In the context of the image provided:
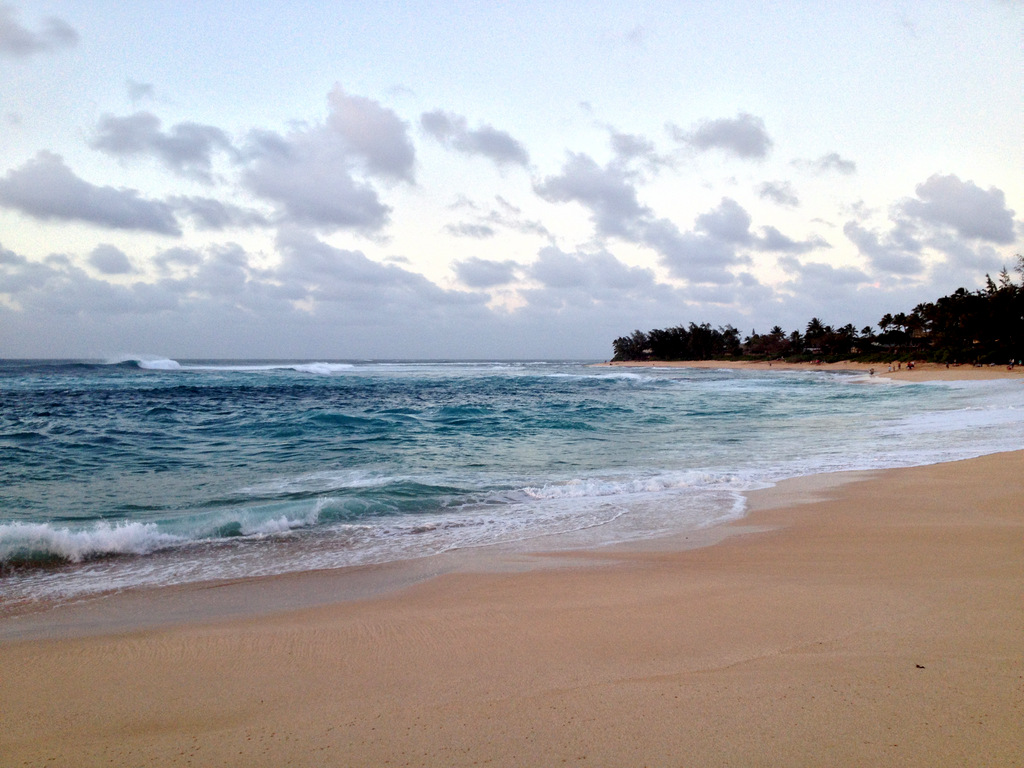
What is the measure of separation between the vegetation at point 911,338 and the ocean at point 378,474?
99.6 ft

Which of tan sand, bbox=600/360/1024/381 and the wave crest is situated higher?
tan sand, bbox=600/360/1024/381

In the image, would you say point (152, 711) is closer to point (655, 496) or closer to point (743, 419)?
point (655, 496)

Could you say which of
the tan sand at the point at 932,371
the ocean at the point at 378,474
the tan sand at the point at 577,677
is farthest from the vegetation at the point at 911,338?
the tan sand at the point at 577,677

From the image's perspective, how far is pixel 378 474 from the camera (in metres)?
8.85

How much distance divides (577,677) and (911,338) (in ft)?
225

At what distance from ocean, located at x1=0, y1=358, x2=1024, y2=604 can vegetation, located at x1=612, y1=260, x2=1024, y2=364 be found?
3036cm

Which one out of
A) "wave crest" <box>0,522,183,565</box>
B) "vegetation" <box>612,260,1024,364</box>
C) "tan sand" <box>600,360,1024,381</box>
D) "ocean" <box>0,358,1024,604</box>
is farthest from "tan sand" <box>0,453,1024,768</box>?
"vegetation" <box>612,260,1024,364</box>

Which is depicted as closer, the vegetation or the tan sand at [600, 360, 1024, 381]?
the tan sand at [600, 360, 1024, 381]

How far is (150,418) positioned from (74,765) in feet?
54.8

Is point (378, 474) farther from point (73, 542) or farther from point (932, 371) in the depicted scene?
point (932, 371)

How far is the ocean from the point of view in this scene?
5.14m

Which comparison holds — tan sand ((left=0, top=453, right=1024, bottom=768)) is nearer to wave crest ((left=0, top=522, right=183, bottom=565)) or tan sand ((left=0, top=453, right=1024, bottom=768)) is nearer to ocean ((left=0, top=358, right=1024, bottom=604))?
ocean ((left=0, top=358, right=1024, bottom=604))

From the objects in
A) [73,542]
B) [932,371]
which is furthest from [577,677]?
[932,371]

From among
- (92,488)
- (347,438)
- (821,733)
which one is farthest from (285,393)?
(821,733)
